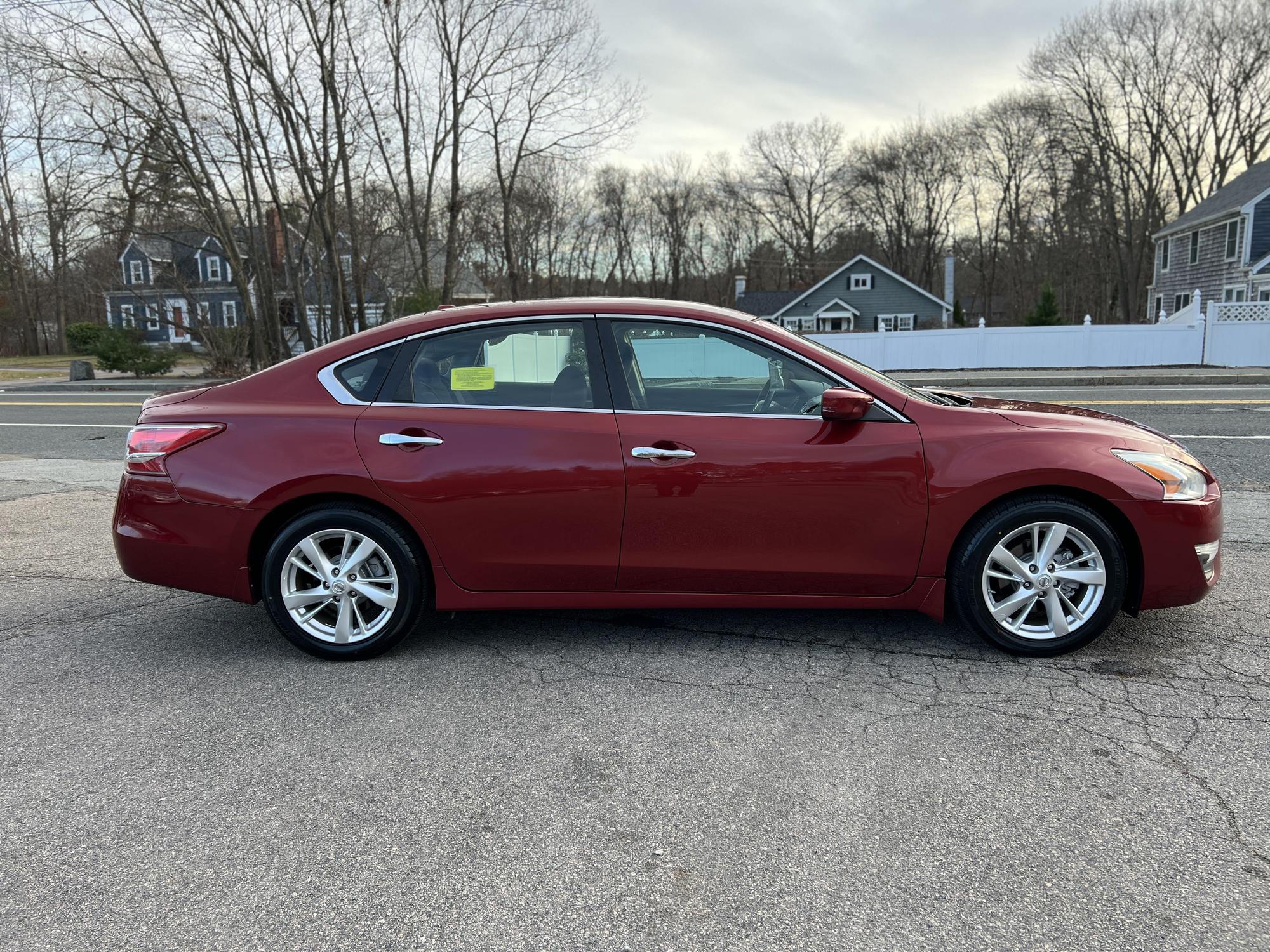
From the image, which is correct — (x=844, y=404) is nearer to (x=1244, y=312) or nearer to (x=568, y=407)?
(x=568, y=407)

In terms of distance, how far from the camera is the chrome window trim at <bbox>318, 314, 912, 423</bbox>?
381cm

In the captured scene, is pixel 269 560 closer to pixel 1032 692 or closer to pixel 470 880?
pixel 470 880

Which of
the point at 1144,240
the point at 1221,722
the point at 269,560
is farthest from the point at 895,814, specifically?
the point at 1144,240

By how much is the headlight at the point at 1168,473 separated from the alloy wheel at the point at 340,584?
10.7ft

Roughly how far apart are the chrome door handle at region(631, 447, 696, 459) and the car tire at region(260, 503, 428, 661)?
107 centimetres

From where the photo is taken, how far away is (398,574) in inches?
152

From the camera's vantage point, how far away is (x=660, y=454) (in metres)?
3.73

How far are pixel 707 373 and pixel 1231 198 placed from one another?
128 feet

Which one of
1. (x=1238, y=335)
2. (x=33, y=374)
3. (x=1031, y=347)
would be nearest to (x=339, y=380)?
(x=1031, y=347)

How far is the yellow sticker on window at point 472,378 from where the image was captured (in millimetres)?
3959

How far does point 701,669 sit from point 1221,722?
6.44ft

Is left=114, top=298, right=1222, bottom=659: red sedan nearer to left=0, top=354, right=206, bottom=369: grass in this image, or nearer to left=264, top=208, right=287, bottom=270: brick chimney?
left=264, top=208, right=287, bottom=270: brick chimney

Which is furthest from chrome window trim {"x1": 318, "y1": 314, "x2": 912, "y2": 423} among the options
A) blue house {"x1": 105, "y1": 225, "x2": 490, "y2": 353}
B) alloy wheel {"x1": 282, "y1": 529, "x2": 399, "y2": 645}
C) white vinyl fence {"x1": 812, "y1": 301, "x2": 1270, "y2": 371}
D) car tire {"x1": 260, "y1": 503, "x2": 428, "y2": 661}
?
blue house {"x1": 105, "y1": 225, "x2": 490, "y2": 353}

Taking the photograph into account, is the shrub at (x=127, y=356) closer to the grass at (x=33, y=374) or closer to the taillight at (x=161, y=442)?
the grass at (x=33, y=374)
